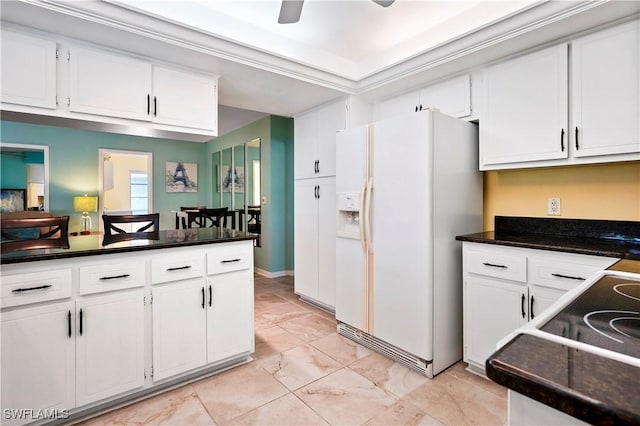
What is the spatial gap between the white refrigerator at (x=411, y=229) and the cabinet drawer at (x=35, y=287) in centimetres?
193

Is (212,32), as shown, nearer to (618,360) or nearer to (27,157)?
(618,360)

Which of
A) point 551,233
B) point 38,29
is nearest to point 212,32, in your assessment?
point 38,29

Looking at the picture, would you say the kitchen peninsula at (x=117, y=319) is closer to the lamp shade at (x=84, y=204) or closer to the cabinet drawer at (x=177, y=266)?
the cabinet drawer at (x=177, y=266)

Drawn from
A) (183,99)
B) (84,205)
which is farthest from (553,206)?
(84,205)

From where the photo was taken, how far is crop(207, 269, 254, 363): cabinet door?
86.2 inches

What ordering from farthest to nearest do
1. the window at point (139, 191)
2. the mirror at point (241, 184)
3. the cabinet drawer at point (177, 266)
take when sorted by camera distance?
1. the window at point (139, 191)
2. the mirror at point (241, 184)
3. the cabinet drawer at point (177, 266)

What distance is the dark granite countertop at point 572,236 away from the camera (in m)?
1.77

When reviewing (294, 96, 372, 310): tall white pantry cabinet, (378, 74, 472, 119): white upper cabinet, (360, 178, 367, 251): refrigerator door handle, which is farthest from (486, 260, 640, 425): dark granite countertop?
(294, 96, 372, 310): tall white pantry cabinet

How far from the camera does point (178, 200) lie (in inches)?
267

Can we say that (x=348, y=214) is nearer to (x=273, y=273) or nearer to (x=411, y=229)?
(x=411, y=229)

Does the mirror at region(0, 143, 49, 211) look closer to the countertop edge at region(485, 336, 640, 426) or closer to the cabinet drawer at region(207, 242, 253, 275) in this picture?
the cabinet drawer at region(207, 242, 253, 275)

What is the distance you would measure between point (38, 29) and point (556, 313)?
9.66 ft

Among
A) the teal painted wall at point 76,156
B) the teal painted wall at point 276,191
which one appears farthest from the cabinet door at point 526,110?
the teal painted wall at point 76,156

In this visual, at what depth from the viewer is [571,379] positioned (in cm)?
48
